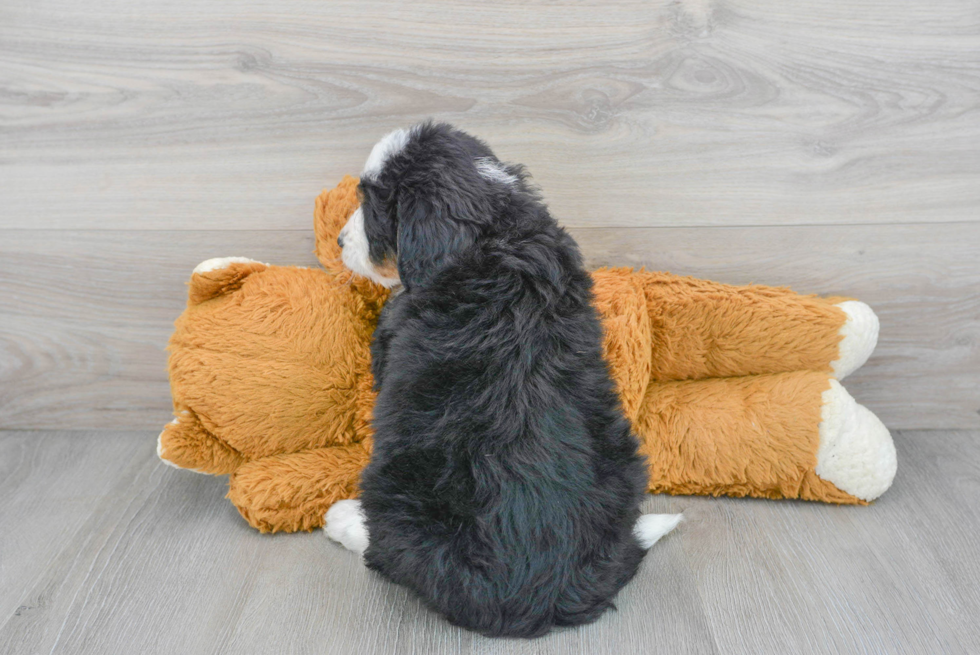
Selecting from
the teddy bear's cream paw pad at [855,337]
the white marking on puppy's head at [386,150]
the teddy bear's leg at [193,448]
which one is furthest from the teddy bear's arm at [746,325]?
the teddy bear's leg at [193,448]

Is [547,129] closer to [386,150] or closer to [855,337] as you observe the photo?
[386,150]

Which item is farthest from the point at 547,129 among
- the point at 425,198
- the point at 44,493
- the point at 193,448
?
the point at 44,493

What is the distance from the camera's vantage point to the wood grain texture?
1121 mm

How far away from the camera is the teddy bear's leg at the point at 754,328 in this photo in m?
1.44

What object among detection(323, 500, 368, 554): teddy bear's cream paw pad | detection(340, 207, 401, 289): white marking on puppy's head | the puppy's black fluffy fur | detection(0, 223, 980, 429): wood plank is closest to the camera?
the puppy's black fluffy fur

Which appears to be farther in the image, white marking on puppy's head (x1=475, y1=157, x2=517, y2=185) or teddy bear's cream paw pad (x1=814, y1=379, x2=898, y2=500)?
teddy bear's cream paw pad (x1=814, y1=379, x2=898, y2=500)

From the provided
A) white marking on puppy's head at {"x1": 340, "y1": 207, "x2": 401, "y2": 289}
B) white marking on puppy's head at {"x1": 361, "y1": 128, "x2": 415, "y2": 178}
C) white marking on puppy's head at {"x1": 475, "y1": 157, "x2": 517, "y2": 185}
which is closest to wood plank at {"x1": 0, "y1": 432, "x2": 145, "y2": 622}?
white marking on puppy's head at {"x1": 340, "y1": 207, "x2": 401, "y2": 289}

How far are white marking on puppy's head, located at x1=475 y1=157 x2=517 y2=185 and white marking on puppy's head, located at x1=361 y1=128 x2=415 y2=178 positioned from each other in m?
0.12

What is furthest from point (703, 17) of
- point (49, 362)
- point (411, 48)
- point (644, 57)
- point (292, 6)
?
point (49, 362)

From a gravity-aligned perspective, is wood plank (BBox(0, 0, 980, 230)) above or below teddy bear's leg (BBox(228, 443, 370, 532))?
above

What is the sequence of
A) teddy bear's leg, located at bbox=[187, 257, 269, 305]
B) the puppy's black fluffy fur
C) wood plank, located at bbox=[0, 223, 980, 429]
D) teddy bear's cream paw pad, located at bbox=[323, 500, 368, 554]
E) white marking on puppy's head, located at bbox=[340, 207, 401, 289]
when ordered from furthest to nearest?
wood plank, located at bbox=[0, 223, 980, 429], teddy bear's leg, located at bbox=[187, 257, 269, 305], teddy bear's cream paw pad, located at bbox=[323, 500, 368, 554], white marking on puppy's head, located at bbox=[340, 207, 401, 289], the puppy's black fluffy fur

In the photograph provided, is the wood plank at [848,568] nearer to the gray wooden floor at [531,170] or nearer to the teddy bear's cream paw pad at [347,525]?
the gray wooden floor at [531,170]

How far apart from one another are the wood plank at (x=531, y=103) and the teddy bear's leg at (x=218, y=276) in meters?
0.18

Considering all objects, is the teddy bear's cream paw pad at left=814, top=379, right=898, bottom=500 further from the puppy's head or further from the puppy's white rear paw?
the puppy's head
